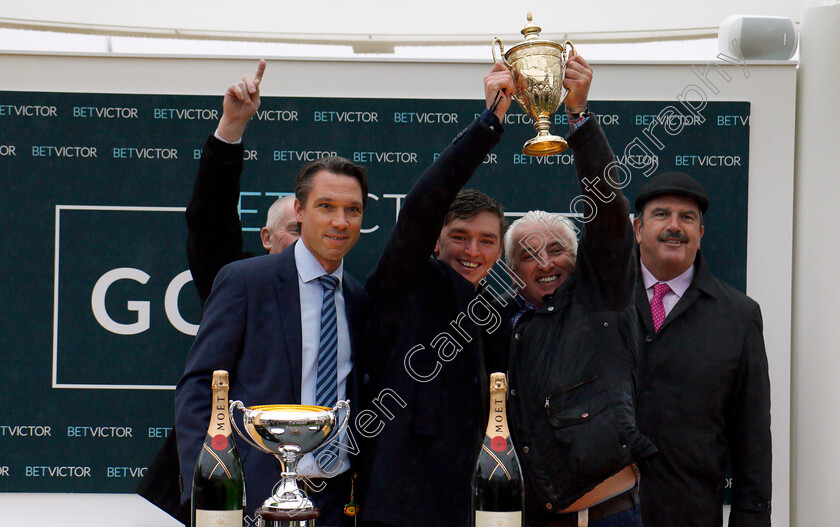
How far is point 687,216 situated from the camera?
3.27 m

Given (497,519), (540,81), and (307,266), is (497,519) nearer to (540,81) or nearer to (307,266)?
(307,266)

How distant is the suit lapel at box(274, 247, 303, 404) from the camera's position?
7.34ft

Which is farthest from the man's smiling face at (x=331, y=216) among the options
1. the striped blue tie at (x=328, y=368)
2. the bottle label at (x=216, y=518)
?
the bottle label at (x=216, y=518)

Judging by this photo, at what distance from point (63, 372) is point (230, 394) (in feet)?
5.27

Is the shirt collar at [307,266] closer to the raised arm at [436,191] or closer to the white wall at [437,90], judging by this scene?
the raised arm at [436,191]

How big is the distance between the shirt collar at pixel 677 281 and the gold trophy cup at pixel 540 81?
1.16 m

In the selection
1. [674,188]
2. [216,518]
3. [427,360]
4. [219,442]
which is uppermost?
[674,188]

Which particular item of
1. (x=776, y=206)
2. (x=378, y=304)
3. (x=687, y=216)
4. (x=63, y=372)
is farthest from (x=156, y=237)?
(x=776, y=206)

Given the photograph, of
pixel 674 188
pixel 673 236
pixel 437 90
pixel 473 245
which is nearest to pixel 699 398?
pixel 673 236

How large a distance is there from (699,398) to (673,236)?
589 mm

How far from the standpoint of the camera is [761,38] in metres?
3.56

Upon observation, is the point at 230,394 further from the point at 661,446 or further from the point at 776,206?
the point at 776,206

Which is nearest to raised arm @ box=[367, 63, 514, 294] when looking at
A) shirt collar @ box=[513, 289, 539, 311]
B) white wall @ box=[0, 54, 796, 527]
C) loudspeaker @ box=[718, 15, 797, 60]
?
shirt collar @ box=[513, 289, 539, 311]

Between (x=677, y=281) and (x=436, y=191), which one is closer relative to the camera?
(x=436, y=191)
